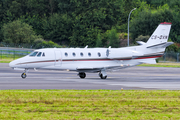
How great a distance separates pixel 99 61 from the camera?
29094 millimetres

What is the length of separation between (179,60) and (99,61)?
3580 cm

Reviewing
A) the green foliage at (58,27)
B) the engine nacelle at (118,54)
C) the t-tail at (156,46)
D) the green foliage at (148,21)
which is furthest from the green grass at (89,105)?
the green foliage at (58,27)

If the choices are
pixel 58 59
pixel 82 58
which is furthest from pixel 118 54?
pixel 58 59

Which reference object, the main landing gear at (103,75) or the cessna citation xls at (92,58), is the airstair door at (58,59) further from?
the main landing gear at (103,75)

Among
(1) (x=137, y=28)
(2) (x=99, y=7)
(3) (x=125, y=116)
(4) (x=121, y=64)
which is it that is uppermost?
(2) (x=99, y=7)

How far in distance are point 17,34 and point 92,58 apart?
44.5 m

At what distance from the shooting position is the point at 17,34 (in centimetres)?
7025

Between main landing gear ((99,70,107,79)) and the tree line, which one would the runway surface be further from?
the tree line

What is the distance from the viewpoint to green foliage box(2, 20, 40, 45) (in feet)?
231

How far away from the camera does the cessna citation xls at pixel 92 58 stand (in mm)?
26906

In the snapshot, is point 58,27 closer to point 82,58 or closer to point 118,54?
point 118,54

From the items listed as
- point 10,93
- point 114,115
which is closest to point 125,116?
point 114,115

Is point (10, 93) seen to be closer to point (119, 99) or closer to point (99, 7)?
point (119, 99)

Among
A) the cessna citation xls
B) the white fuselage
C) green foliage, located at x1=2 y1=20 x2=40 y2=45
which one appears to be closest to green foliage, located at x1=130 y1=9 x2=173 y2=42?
green foliage, located at x1=2 y1=20 x2=40 y2=45
